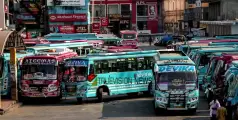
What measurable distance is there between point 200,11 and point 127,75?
6073 cm

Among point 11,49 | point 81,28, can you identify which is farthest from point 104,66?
point 81,28

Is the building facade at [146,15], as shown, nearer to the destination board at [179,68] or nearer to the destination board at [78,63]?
the destination board at [78,63]

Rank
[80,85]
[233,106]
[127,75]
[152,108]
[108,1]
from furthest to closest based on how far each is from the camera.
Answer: [108,1], [127,75], [80,85], [152,108], [233,106]

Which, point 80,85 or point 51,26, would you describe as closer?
point 80,85

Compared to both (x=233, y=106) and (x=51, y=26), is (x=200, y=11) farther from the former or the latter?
(x=233, y=106)

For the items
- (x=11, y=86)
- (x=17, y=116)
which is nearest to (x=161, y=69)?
(x=17, y=116)

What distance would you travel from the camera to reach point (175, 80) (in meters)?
23.7

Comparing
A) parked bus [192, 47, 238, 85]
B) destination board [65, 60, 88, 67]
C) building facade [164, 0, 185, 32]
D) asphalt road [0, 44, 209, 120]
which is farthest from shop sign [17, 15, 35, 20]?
destination board [65, 60, 88, 67]

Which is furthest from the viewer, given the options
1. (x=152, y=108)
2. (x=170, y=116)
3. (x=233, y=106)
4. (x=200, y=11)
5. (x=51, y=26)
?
(x=200, y=11)

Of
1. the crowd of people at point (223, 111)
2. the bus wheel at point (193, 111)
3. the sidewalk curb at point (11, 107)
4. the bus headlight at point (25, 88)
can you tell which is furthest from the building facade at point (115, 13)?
the crowd of people at point (223, 111)

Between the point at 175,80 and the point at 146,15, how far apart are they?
78270 millimetres

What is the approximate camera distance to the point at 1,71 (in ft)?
98.7

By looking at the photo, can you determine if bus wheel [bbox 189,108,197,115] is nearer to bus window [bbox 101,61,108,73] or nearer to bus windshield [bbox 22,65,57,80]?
bus window [bbox 101,61,108,73]

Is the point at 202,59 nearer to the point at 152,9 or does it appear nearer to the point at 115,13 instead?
the point at 115,13
